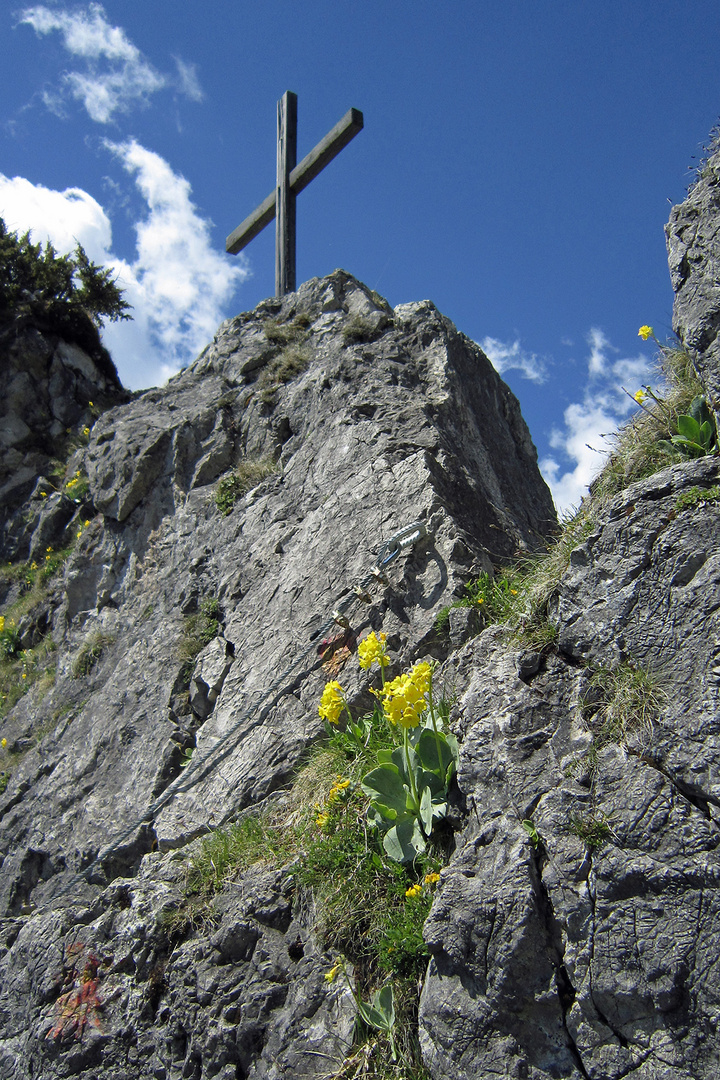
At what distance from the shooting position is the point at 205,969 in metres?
4.30

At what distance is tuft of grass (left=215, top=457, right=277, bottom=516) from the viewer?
7895 mm

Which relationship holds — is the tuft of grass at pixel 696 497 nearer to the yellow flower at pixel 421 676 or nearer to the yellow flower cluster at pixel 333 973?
the yellow flower at pixel 421 676

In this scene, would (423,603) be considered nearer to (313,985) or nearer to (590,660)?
(590,660)

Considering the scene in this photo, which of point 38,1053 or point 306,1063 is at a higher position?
point 306,1063

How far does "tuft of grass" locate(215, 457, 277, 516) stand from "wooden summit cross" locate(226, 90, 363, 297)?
3199 mm

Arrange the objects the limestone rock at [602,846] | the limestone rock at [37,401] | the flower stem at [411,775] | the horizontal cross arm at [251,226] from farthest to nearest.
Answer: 1. the limestone rock at [37,401]
2. the horizontal cross arm at [251,226]
3. the flower stem at [411,775]
4. the limestone rock at [602,846]

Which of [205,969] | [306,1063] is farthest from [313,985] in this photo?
[205,969]

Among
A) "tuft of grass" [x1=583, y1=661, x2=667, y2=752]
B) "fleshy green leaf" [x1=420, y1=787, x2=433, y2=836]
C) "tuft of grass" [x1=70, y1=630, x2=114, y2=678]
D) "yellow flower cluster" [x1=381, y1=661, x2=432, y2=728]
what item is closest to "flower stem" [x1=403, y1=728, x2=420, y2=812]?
"fleshy green leaf" [x1=420, y1=787, x2=433, y2=836]

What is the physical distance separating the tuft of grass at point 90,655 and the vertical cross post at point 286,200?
5.03 metres

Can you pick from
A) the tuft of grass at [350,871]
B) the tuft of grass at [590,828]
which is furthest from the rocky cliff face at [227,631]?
the tuft of grass at [590,828]

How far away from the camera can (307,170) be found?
32.6 ft

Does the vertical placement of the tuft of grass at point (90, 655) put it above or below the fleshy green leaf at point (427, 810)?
above

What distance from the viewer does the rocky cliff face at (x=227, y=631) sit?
4.37 meters

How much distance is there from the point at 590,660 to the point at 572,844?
36.0 inches
